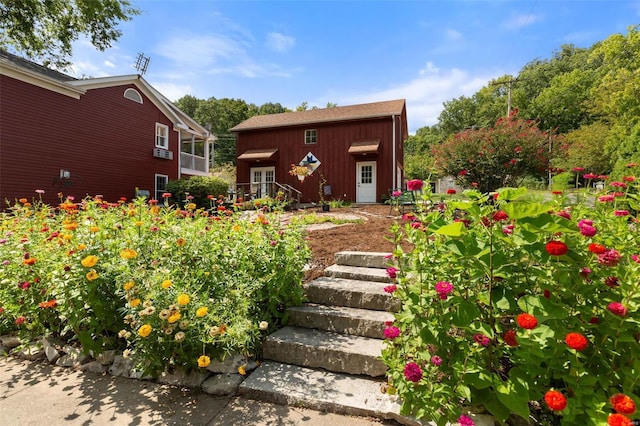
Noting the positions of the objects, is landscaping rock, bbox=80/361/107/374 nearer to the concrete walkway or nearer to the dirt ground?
the concrete walkway

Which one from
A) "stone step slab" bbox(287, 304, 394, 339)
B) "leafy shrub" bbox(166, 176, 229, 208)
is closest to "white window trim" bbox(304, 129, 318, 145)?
"leafy shrub" bbox(166, 176, 229, 208)

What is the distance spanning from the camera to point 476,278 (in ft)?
4.64

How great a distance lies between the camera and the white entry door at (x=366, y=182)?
14.1 m

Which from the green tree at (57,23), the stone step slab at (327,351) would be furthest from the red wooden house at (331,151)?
the stone step slab at (327,351)

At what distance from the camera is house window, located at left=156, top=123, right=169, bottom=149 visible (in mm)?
14414

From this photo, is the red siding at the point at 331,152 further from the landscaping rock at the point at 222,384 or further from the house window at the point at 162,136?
the landscaping rock at the point at 222,384

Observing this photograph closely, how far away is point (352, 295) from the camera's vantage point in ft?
9.03

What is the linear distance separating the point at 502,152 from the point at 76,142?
14.0 metres

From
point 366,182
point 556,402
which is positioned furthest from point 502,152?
point 556,402

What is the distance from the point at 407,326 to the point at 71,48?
1811 cm

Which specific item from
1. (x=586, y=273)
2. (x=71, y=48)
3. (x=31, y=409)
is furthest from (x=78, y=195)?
(x=586, y=273)

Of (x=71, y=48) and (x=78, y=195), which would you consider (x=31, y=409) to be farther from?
(x=71, y=48)

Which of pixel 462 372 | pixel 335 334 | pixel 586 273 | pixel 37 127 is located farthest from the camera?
pixel 37 127

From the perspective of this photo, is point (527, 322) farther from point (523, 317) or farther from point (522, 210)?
point (522, 210)
